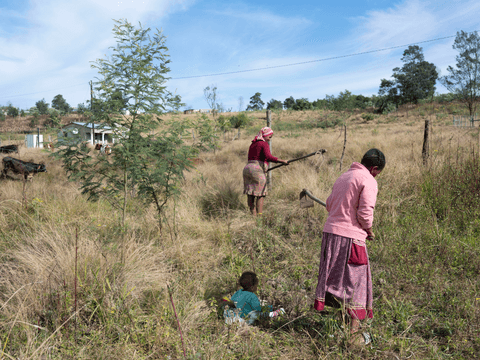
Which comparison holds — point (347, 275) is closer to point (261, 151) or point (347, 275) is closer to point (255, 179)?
point (255, 179)

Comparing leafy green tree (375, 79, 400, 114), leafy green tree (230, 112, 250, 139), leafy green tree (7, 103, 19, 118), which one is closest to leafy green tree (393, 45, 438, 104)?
leafy green tree (375, 79, 400, 114)

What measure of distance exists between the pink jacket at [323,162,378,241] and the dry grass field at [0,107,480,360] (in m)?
0.72

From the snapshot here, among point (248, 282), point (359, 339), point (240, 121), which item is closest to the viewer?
point (359, 339)

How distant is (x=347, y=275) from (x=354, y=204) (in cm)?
56

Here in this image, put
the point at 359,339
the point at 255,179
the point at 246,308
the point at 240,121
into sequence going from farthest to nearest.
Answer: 1. the point at 240,121
2. the point at 255,179
3. the point at 246,308
4. the point at 359,339

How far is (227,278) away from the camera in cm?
352

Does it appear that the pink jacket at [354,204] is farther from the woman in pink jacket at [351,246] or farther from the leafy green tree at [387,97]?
the leafy green tree at [387,97]

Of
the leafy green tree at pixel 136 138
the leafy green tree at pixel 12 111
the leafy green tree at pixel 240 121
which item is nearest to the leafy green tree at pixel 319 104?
the leafy green tree at pixel 240 121

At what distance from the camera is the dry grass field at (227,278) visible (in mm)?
2307

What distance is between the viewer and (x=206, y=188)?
6859 millimetres

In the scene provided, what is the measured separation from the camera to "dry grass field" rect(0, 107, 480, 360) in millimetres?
2307

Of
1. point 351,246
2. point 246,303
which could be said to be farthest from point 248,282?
point 351,246

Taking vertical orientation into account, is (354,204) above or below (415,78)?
below

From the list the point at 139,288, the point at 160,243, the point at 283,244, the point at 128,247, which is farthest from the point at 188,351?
the point at 283,244
